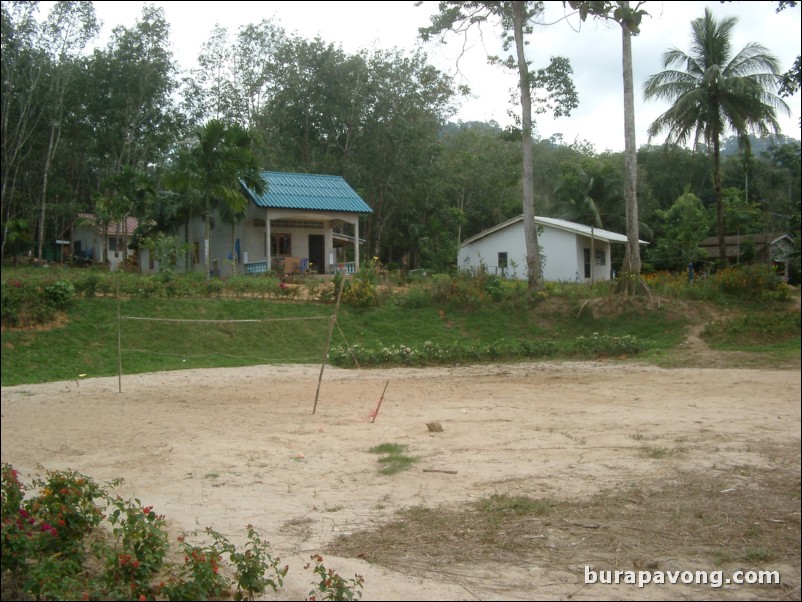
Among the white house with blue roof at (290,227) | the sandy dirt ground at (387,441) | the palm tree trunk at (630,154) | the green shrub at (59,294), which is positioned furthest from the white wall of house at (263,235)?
the sandy dirt ground at (387,441)

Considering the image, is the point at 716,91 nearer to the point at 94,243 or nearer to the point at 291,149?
the point at 291,149

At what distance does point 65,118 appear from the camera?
36.2 meters

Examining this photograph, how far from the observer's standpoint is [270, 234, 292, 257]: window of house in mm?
33250

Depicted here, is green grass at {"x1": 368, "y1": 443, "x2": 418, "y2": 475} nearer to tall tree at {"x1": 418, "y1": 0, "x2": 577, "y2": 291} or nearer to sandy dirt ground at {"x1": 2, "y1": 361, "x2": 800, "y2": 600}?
sandy dirt ground at {"x1": 2, "y1": 361, "x2": 800, "y2": 600}

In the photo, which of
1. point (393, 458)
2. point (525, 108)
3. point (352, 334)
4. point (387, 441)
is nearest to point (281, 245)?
point (352, 334)

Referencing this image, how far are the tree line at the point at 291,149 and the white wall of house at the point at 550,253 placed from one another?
7.43 ft

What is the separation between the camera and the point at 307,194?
32594mm

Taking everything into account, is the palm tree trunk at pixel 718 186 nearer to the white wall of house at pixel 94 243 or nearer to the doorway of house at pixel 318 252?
the doorway of house at pixel 318 252

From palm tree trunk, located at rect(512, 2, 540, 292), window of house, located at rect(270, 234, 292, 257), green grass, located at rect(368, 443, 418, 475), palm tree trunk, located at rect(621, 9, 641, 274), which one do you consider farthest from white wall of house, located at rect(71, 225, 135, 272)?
green grass, located at rect(368, 443, 418, 475)

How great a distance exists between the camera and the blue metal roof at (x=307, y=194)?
102 feet

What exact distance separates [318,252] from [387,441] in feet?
82.1

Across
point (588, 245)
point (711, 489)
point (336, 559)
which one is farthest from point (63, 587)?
point (588, 245)

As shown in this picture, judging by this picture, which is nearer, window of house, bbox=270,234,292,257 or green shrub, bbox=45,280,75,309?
green shrub, bbox=45,280,75,309

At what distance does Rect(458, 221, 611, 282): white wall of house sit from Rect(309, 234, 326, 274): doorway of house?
21.9ft
